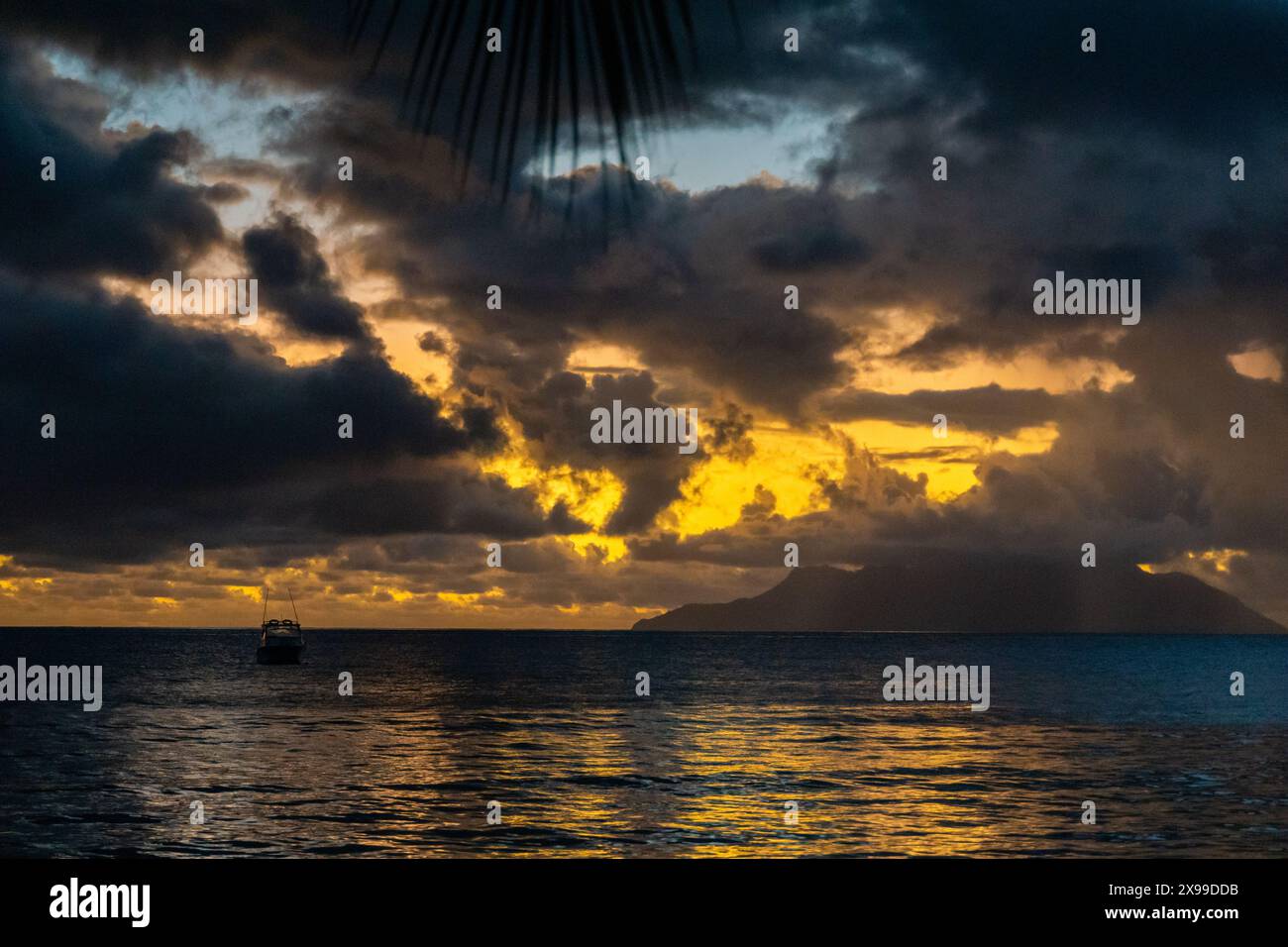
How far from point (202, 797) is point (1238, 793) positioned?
37.6 meters

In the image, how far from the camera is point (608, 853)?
31844mm

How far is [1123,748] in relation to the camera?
2306 inches

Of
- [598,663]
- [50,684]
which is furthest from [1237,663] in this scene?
[50,684]

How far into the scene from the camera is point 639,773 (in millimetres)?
48875

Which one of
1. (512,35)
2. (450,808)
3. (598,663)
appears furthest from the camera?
(598,663)

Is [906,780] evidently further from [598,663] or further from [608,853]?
[598,663]

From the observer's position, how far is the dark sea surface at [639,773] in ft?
112

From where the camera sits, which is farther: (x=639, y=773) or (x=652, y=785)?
(x=639, y=773)

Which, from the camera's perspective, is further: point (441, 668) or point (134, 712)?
point (441, 668)

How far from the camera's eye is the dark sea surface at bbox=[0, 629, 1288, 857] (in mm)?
34000

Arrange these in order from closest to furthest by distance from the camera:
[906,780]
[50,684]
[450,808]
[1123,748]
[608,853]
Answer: [608,853] → [450,808] → [906,780] → [1123,748] → [50,684]
